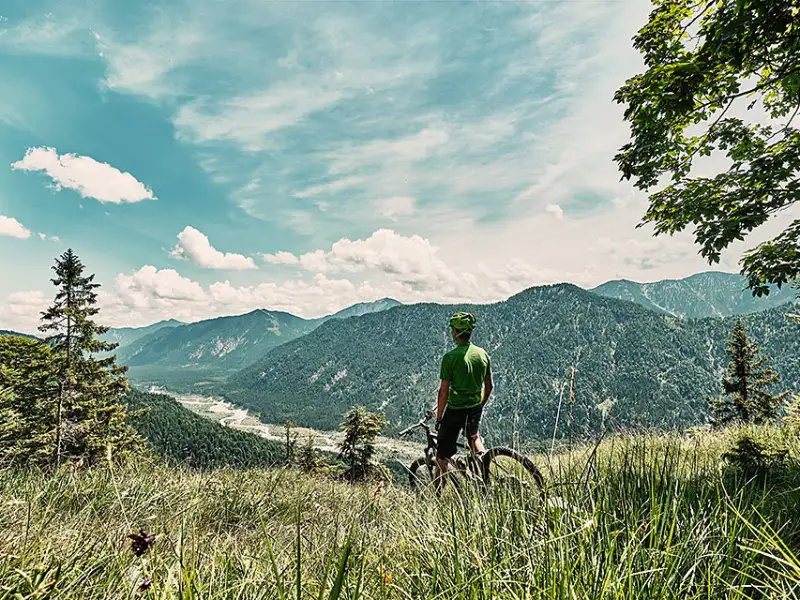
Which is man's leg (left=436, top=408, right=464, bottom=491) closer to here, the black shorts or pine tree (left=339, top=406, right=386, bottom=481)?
the black shorts

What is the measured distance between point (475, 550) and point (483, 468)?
1.83m

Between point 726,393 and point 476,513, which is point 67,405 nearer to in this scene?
point 476,513

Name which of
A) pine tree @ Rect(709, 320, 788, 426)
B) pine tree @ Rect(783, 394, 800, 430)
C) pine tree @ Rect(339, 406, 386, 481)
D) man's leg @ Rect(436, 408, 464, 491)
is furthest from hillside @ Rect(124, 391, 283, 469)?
pine tree @ Rect(783, 394, 800, 430)

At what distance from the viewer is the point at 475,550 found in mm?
2072

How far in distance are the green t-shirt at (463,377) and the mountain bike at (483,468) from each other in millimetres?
597

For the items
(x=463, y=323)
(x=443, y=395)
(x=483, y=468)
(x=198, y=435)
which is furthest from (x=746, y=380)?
(x=198, y=435)

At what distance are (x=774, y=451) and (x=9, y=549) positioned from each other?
25.7ft

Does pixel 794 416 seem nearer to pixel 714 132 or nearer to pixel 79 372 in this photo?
pixel 714 132

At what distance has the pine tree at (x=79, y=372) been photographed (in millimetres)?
20966

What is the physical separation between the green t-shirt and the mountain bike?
60 cm

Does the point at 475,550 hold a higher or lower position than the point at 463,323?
lower

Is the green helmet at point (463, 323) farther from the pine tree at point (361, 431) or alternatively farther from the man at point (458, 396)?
the pine tree at point (361, 431)

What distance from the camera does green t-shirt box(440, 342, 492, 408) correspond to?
5578 millimetres

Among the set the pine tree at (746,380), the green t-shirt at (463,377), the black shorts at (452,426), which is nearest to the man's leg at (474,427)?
the black shorts at (452,426)
